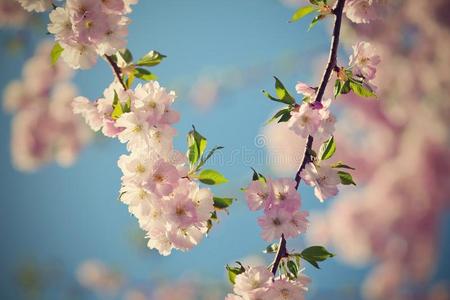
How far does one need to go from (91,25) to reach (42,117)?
5.85 ft

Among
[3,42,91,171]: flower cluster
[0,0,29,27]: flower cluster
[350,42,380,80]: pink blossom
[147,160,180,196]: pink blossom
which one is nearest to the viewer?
[147,160,180,196]: pink blossom

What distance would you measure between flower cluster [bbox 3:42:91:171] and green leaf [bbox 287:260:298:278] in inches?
72.9

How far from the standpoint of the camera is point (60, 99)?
7.22 ft

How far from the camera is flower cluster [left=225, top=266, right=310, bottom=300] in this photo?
623 millimetres

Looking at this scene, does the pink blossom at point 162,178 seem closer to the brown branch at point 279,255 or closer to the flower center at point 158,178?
the flower center at point 158,178

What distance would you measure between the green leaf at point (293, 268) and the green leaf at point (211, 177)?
0.54 feet

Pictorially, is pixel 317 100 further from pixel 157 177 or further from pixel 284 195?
pixel 157 177

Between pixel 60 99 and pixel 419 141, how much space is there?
2105mm

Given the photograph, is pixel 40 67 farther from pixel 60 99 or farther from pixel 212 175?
pixel 212 175

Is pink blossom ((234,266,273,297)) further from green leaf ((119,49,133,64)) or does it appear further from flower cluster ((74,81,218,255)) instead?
green leaf ((119,49,133,64))

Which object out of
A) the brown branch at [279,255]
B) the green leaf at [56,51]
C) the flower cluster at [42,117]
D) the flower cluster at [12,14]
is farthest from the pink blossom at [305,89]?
the flower cluster at [42,117]

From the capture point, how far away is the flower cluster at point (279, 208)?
2.07 feet

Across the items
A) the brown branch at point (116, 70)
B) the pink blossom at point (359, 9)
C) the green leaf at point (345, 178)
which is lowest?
the green leaf at point (345, 178)

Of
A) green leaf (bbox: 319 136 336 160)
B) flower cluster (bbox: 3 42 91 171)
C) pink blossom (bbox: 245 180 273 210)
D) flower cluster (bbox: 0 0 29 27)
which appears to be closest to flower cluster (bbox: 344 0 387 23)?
green leaf (bbox: 319 136 336 160)
